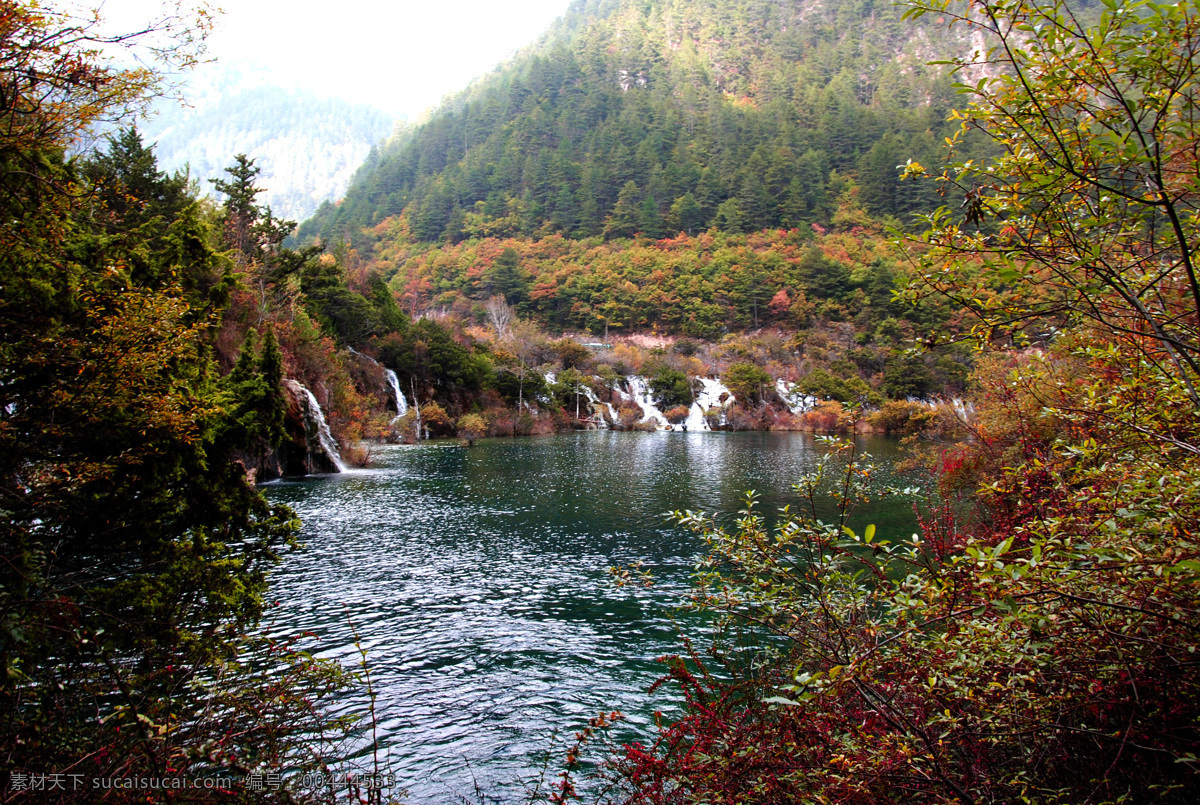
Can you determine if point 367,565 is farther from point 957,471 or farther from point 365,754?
point 957,471

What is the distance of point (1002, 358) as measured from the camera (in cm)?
2109

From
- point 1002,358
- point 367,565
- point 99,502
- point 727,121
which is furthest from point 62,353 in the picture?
point 727,121

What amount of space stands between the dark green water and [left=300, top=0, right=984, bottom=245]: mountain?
83.1 metres

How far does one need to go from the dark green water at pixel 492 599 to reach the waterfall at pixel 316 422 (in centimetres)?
209

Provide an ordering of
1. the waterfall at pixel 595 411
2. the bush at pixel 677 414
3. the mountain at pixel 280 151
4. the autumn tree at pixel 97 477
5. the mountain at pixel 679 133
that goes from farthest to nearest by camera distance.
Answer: the mountain at pixel 280 151, the mountain at pixel 679 133, the bush at pixel 677 414, the waterfall at pixel 595 411, the autumn tree at pixel 97 477

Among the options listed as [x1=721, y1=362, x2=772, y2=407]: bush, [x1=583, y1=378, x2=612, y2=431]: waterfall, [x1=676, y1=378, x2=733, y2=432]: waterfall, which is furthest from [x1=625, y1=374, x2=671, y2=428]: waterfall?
[x1=721, y1=362, x2=772, y2=407]: bush

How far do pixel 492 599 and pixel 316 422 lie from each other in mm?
19428

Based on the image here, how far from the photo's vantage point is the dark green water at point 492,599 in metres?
6.84

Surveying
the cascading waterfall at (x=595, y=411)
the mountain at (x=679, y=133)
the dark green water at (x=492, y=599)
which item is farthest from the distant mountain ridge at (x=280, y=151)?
the dark green water at (x=492, y=599)

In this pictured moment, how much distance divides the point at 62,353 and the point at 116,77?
283 cm

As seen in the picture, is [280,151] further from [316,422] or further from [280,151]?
[316,422]

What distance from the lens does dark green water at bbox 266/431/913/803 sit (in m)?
6.84

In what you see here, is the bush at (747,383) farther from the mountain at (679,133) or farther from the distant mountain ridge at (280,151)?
the distant mountain ridge at (280,151)

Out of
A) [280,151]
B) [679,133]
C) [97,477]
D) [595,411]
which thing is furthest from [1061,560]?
[280,151]
